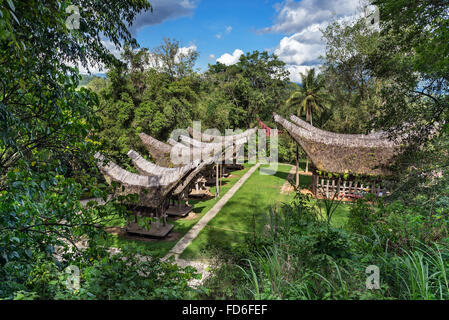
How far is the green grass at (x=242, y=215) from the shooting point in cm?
915

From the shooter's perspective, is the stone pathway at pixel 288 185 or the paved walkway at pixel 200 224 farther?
the stone pathway at pixel 288 185

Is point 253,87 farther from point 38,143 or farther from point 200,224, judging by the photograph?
point 38,143

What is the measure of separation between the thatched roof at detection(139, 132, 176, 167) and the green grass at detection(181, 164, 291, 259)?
4902 mm

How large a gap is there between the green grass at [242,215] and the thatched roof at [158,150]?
490cm

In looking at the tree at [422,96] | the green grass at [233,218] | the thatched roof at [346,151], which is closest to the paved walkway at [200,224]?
the green grass at [233,218]

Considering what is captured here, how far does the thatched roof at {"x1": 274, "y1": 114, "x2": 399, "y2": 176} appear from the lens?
1386cm

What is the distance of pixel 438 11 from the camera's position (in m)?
6.12

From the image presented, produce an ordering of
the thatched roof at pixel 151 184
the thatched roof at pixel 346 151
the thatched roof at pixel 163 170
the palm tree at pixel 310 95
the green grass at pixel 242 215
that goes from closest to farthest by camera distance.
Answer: the green grass at pixel 242 215, the thatched roof at pixel 151 184, the thatched roof at pixel 163 170, the thatched roof at pixel 346 151, the palm tree at pixel 310 95

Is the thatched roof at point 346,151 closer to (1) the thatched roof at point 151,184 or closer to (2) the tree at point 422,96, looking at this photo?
(2) the tree at point 422,96

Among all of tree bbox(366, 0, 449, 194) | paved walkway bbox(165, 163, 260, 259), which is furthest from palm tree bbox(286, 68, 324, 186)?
tree bbox(366, 0, 449, 194)

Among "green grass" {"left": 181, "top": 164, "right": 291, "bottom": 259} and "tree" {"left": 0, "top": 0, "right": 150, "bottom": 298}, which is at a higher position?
"tree" {"left": 0, "top": 0, "right": 150, "bottom": 298}

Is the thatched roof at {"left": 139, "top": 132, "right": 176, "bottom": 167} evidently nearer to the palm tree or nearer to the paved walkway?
the paved walkway
